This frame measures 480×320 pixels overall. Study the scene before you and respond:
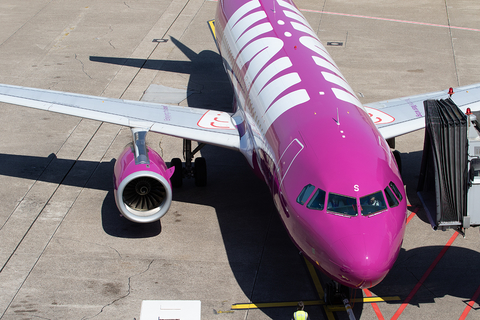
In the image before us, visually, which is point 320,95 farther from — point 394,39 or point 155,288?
point 394,39

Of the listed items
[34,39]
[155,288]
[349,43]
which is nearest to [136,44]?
[34,39]

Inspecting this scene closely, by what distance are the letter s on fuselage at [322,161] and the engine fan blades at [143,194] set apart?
8.64 ft

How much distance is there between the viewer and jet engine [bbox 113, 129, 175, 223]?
14.4 metres

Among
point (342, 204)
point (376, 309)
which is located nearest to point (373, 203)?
point (342, 204)

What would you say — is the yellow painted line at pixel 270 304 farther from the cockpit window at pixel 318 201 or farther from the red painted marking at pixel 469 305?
the red painted marking at pixel 469 305

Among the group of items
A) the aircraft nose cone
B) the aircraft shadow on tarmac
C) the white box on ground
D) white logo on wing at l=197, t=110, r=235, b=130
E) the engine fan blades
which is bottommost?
the aircraft shadow on tarmac

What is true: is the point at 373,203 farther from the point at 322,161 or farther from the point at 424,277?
the point at 424,277

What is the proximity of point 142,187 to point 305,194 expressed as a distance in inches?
204

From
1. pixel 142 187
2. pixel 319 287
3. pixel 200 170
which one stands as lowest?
pixel 200 170

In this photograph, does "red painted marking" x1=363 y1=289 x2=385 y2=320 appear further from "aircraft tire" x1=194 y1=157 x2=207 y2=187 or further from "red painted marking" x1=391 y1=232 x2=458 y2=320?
"aircraft tire" x1=194 y1=157 x2=207 y2=187

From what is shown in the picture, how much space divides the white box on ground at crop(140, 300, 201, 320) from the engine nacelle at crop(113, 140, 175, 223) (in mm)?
4610

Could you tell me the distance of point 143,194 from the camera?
14789 millimetres

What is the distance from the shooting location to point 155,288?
43.8 ft

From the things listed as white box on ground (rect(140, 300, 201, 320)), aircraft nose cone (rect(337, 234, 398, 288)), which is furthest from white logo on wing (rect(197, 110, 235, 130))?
white box on ground (rect(140, 300, 201, 320))
